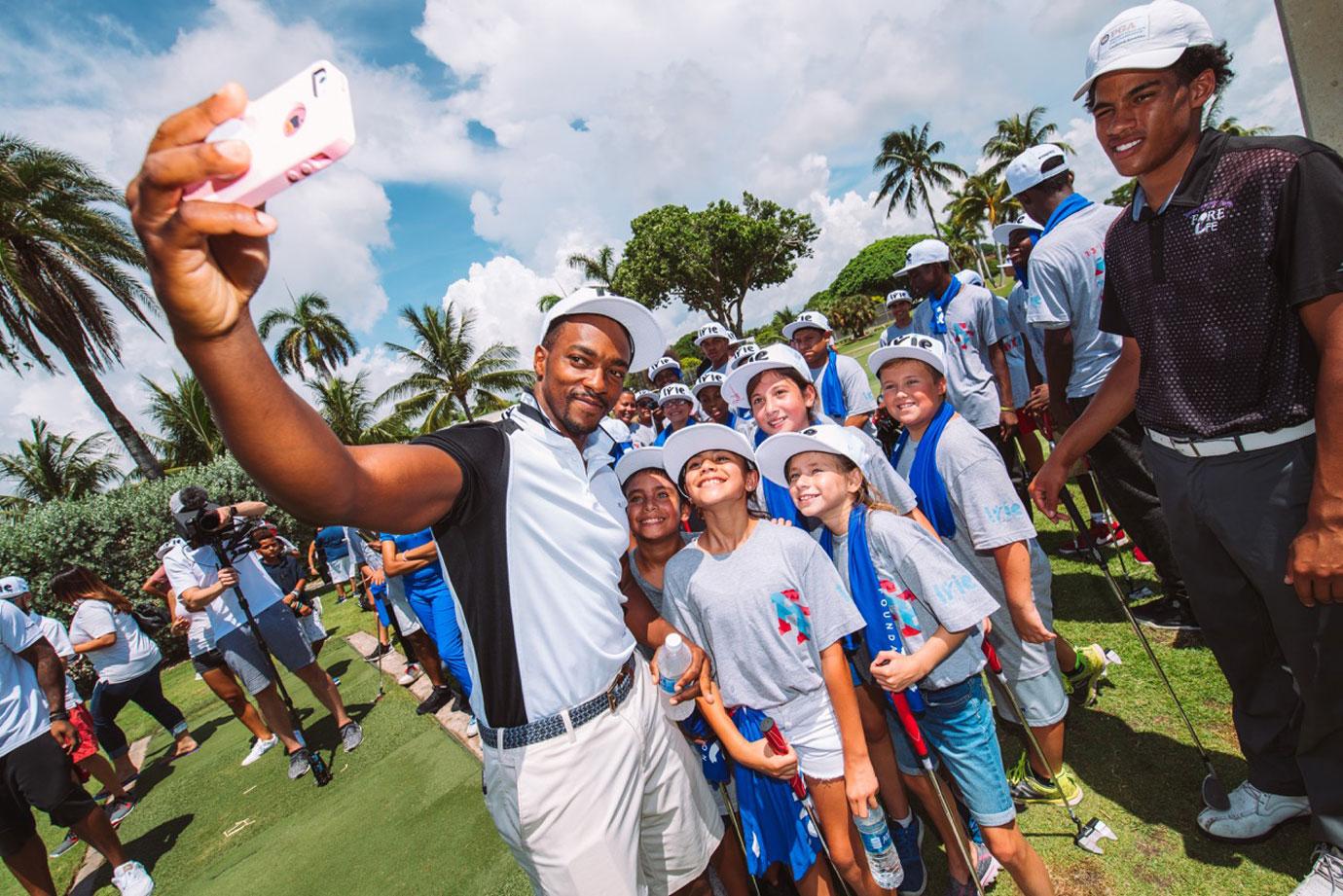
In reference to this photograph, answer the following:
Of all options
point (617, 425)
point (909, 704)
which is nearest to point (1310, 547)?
point (909, 704)

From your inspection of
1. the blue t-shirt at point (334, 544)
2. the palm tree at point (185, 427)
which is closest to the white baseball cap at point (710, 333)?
the blue t-shirt at point (334, 544)

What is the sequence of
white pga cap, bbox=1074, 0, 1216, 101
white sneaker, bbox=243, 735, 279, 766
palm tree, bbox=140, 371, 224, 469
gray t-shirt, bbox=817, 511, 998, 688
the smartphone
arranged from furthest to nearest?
palm tree, bbox=140, 371, 224, 469, white sneaker, bbox=243, 735, 279, 766, gray t-shirt, bbox=817, 511, 998, 688, white pga cap, bbox=1074, 0, 1216, 101, the smartphone

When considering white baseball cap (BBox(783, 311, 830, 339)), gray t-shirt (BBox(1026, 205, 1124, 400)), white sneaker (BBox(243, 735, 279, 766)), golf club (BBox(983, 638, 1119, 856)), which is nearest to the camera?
golf club (BBox(983, 638, 1119, 856))

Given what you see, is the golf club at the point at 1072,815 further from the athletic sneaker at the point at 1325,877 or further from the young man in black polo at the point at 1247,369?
the athletic sneaker at the point at 1325,877

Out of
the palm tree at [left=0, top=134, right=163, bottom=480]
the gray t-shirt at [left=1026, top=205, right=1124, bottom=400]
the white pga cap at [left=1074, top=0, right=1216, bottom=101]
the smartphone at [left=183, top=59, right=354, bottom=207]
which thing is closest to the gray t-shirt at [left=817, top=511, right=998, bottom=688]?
the white pga cap at [left=1074, top=0, right=1216, bottom=101]

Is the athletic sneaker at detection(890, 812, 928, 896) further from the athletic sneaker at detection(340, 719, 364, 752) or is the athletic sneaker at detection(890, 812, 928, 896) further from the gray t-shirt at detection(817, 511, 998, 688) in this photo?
the athletic sneaker at detection(340, 719, 364, 752)

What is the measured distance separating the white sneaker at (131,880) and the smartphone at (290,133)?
230 inches

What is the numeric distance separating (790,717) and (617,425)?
4.53 metres

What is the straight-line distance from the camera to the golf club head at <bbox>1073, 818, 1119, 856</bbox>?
241 centimetres

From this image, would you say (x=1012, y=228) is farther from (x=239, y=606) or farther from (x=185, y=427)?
(x=185, y=427)

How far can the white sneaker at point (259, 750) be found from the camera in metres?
5.90

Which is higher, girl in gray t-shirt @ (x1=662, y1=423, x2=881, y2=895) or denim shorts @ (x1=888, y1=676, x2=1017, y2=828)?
girl in gray t-shirt @ (x1=662, y1=423, x2=881, y2=895)

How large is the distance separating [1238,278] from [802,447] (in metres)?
1.51

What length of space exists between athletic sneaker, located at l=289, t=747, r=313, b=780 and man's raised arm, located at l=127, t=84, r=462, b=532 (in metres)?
5.64
